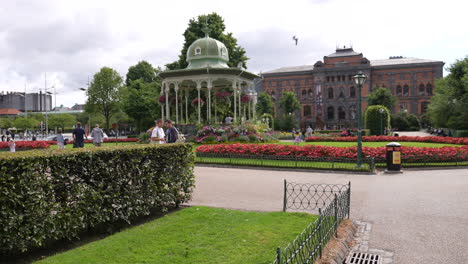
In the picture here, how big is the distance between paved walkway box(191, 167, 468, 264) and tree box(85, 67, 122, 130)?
44.9m

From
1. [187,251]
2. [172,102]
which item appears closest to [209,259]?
[187,251]

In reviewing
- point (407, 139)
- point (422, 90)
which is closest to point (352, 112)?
point (422, 90)

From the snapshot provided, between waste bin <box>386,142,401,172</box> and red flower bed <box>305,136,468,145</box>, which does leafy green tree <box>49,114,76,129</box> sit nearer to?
red flower bed <box>305,136,468,145</box>

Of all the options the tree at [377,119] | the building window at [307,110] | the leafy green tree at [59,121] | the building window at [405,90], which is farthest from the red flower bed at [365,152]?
the leafy green tree at [59,121]

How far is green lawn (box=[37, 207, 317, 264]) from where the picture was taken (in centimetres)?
507

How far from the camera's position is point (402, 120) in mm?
67688

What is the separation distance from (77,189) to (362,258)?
4.66 m

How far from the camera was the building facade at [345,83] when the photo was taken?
3019 inches

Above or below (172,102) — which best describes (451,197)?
below

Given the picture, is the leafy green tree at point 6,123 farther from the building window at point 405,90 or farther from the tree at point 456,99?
the building window at point 405,90

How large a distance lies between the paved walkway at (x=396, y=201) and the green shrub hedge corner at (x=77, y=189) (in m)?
1.94

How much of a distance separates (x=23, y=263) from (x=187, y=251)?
228 cm

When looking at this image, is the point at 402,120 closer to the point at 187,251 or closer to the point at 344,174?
the point at 344,174

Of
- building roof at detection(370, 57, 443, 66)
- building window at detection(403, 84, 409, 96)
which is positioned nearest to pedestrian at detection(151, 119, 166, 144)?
building roof at detection(370, 57, 443, 66)
